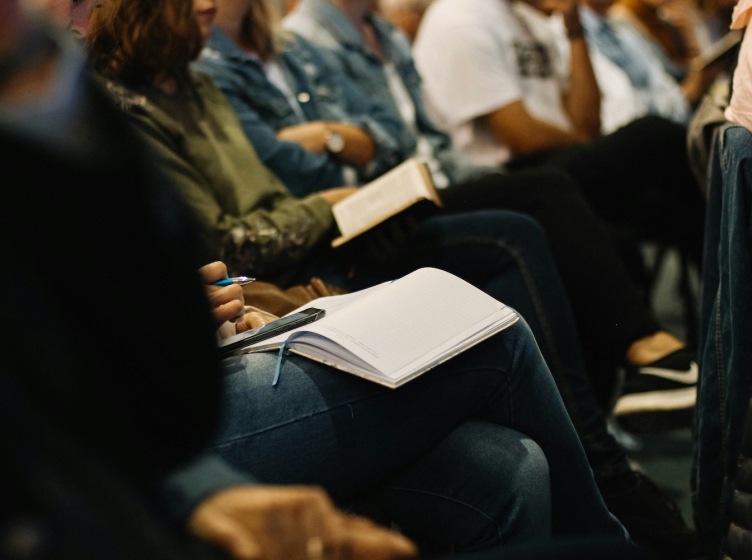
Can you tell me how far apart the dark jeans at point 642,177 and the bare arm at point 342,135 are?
1.60 ft

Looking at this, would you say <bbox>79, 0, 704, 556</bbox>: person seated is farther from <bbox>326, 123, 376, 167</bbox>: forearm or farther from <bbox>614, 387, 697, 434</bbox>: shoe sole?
<bbox>326, 123, 376, 167</bbox>: forearm

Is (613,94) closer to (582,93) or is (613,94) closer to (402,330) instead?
(582,93)

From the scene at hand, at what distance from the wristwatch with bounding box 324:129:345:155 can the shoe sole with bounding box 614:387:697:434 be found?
78cm

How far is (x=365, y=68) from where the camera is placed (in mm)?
2166

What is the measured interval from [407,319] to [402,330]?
21mm

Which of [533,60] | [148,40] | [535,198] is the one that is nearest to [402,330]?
[148,40]

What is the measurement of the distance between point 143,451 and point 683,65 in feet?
11.8

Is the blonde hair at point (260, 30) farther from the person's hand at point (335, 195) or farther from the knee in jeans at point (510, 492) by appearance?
the knee in jeans at point (510, 492)

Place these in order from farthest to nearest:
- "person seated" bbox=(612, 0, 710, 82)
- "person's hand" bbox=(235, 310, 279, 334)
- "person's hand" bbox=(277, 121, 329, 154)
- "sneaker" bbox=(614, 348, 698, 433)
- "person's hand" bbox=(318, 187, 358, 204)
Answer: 1. "person seated" bbox=(612, 0, 710, 82)
2. "person's hand" bbox=(277, 121, 329, 154)
3. "person's hand" bbox=(318, 187, 358, 204)
4. "sneaker" bbox=(614, 348, 698, 433)
5. "person's hand" bbox=(235, 310, 279, 334)

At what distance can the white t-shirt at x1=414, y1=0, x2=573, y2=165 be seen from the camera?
7.38ft

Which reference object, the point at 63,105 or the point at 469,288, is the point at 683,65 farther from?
the point at 63,105

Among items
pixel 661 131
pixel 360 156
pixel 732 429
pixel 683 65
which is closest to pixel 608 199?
pixel 661 131

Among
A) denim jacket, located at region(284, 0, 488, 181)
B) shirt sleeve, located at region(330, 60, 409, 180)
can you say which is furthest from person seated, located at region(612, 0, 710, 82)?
shirt sleeve, located at region(330, 60, 409, 180)

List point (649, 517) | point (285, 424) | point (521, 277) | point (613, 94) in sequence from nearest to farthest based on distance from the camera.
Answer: point (285, 424) → point (649, 517) → point (521, 277) → point (613, 94)
